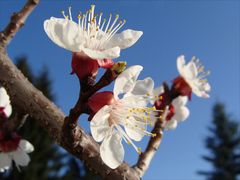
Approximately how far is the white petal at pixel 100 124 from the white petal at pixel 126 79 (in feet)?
0.15

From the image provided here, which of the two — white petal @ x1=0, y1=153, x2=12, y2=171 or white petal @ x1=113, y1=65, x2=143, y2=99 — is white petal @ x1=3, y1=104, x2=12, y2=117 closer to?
white petal @ x1=0, y1=153, x2=12, y2=171

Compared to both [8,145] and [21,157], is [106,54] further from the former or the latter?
[21,157]

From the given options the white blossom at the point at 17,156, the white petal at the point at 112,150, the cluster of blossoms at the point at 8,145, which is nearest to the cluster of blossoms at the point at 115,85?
the white petal at the point at 112,150

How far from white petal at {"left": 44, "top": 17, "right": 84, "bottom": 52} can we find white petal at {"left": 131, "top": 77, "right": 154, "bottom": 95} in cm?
20

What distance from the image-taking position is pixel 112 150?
2.45 ft

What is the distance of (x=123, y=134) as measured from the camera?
84 centimetres

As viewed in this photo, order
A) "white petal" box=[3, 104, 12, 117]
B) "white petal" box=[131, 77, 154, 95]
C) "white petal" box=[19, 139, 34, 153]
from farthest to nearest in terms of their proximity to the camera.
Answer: "white petal" box=[19, 139, 34, 153], "white petal" box=[3, 104, 12, 117], "white petal" box=[131, 77, 154, 95]

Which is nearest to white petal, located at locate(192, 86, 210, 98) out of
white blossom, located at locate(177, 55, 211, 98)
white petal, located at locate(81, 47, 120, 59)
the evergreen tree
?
white blossom, located at locate(177, 55, 211, 98)

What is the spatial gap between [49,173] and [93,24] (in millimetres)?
9362

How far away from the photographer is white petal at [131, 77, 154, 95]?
850 mm

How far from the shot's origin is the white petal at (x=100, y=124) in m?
0.71

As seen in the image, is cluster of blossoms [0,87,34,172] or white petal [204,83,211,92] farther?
white petal [204,83,211,92]

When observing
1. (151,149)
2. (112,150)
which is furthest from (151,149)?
(112,150)

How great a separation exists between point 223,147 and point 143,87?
1476 centimetres
